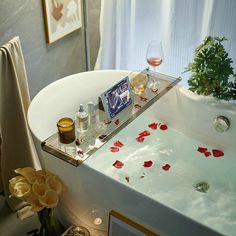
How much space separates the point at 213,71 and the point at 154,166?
2.31 feet

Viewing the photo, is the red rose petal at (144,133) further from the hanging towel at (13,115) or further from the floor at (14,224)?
the floor at (14,224)

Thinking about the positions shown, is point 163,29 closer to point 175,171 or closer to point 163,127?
point 163,127

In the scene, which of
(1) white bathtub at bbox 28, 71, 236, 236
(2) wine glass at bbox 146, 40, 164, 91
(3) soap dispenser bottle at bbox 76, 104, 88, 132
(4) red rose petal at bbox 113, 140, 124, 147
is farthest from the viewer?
(4) red rose petal at bbox 113, 140, 124, 147

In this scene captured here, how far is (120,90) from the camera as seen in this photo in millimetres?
2229

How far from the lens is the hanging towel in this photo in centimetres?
223

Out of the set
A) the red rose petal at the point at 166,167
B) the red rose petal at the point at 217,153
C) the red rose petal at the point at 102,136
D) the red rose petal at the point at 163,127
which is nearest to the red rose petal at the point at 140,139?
the red rose petal at the point at 163,127

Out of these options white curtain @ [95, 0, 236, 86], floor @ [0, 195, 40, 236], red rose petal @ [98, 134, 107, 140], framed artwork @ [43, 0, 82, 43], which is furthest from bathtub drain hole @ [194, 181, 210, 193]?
framed artwork @ [43, 0, 82, 43]

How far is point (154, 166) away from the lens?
8.18 feet

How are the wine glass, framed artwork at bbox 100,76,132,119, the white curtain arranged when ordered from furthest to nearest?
the white curtain
the wine glass
framed artwork at bbox 100,76,132,119

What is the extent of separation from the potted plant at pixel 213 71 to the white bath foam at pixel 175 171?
411 millimetres

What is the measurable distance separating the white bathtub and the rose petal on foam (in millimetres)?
89

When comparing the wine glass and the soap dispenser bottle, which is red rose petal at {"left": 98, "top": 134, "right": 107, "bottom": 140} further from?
the wine glass

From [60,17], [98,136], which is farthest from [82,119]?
[60,17]

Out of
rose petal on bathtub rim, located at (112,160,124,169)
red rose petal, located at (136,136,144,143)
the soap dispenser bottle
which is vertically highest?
the soap dispenser bottle
